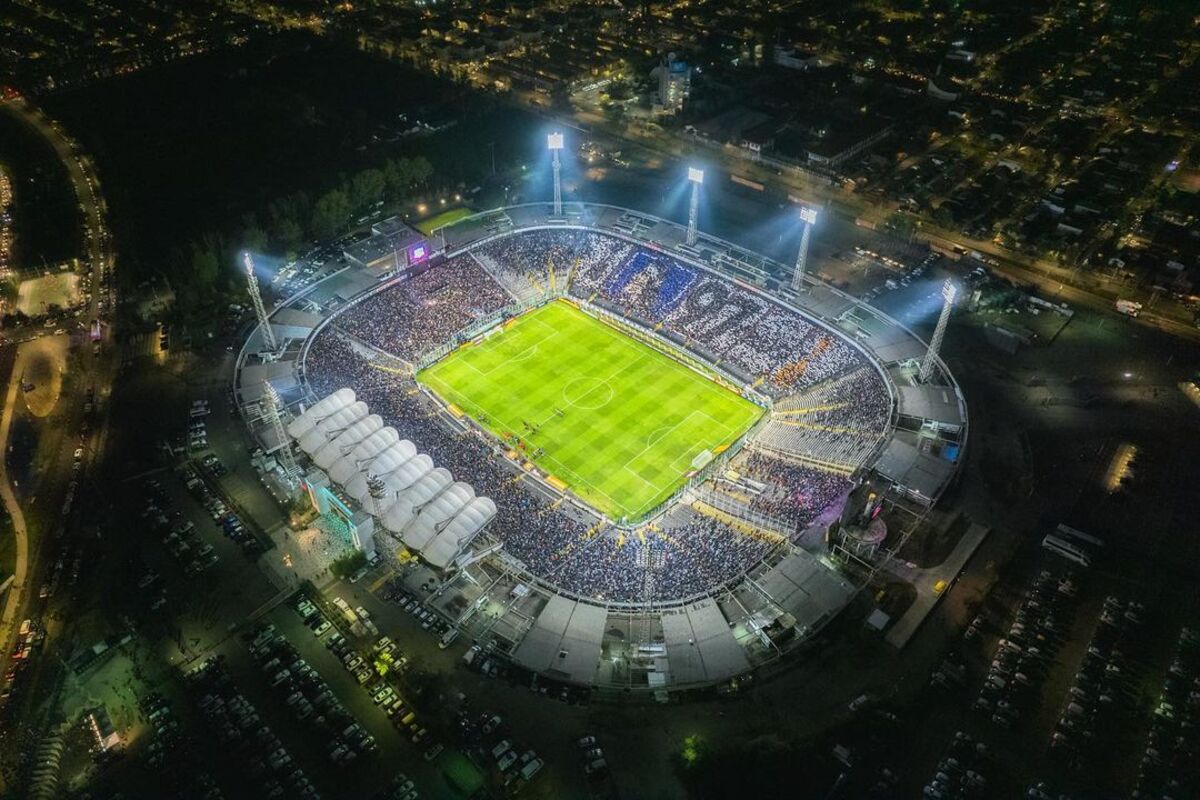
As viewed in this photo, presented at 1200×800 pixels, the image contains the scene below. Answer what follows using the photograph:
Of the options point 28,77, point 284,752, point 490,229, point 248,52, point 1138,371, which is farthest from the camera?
point 248,52

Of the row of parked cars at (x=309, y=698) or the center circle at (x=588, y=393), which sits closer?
the row of parked cars at (x=309, y=698)

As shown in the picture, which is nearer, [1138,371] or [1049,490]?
[1049,490]

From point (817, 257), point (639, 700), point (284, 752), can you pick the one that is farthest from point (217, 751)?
point (817, 257)

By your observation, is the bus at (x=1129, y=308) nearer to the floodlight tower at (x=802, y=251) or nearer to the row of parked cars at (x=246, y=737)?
the floodlight tower at (x=802, y=251)

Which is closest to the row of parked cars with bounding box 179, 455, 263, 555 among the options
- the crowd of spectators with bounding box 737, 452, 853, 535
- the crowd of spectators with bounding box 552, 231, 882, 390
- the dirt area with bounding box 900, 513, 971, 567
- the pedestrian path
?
the crowd of spectators with bounding box 737, 452, 853, 535

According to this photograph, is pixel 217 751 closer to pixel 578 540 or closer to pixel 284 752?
pixel 284 752

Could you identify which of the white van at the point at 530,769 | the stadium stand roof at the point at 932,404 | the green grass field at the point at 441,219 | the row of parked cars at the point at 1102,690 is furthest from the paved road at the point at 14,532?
the stadium stand roof at the point at 932,404

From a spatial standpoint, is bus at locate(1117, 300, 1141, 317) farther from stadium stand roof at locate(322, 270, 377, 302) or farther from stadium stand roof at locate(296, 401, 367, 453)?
stadium stand roof at locate(322, 270, 377, 302)
